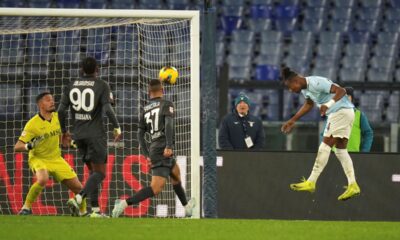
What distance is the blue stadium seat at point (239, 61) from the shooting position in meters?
22.0

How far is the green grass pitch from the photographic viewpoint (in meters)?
8.62

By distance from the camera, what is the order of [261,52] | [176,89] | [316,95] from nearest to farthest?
1. [316,95]
2. [176,89]
3. [261,52]

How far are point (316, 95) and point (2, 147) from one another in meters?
4.22

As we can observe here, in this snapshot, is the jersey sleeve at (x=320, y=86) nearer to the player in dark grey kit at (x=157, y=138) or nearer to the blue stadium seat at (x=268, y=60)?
the player in dark grey kit at (x=157, y=138)

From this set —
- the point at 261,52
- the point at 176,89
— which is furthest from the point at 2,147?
the point at 261,52

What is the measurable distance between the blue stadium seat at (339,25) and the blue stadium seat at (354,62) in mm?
908

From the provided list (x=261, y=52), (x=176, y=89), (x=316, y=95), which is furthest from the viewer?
(x=261, y=52)

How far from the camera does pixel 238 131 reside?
1386 cm

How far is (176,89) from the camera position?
13211mm

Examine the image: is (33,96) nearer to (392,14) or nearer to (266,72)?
(266,72)

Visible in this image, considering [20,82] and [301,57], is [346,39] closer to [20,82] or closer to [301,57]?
[301,57]

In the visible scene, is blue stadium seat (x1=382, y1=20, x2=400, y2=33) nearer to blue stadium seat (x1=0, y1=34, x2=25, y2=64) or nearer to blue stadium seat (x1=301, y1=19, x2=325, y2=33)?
blue stadium seat (x1=301, y1=19, x2=325, y2=33)

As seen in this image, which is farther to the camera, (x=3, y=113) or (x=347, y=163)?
(x=3, y=113)

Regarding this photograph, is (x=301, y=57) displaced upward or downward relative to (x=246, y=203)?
upward
